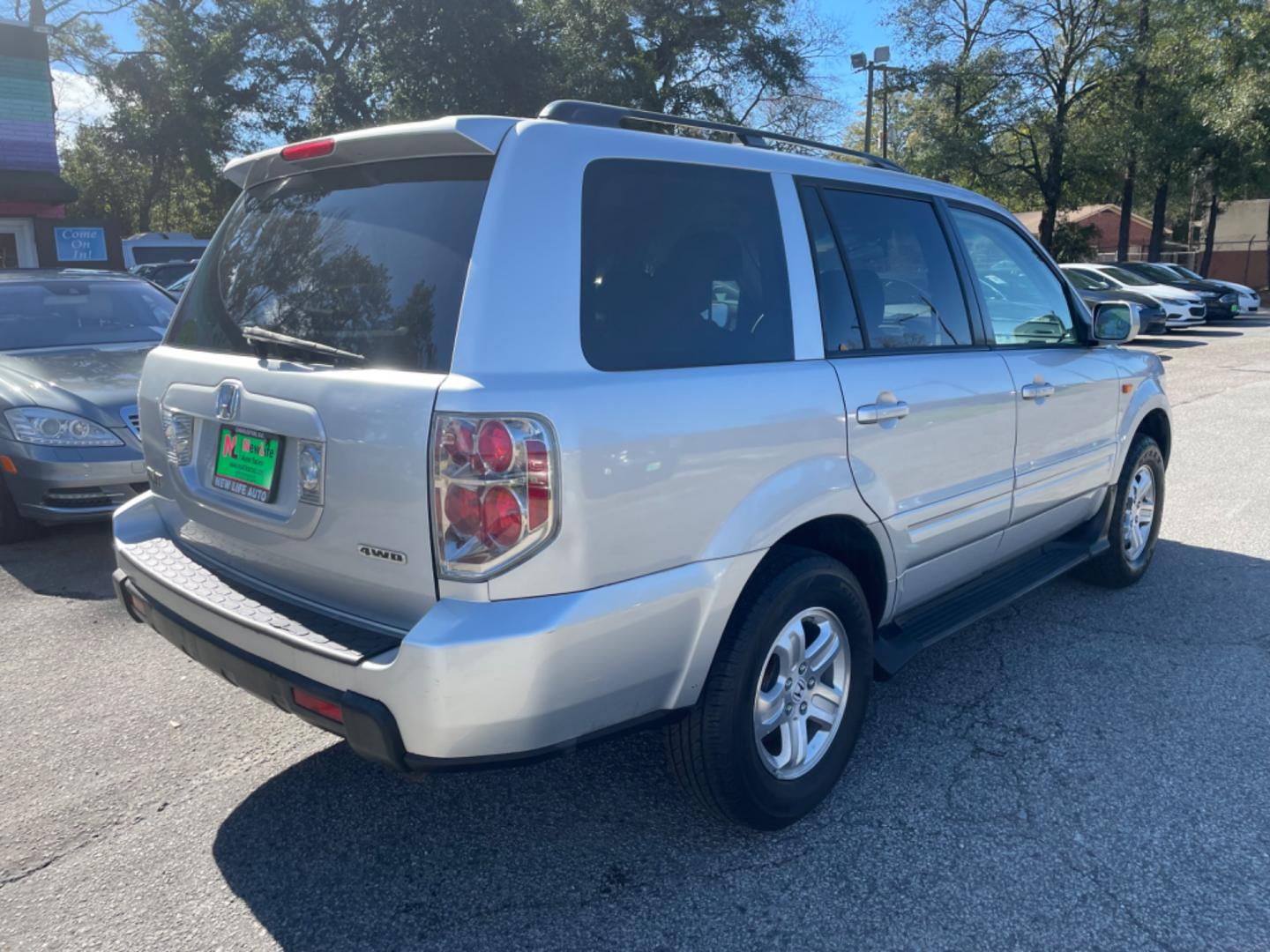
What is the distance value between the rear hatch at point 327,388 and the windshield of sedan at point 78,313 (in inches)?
163

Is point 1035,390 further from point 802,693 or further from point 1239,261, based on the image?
point 1239,261

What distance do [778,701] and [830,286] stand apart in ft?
4.29

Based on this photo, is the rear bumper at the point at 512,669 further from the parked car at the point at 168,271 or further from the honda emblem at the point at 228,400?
the parked car at the point at 168,271

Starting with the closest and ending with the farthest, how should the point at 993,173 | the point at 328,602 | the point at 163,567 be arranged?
the point at 328,602
the point at 163,567
the point at 993,173

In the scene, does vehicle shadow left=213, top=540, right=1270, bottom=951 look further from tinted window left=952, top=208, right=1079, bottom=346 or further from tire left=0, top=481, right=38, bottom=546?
tire left=0, top=481, right=38, bottom=546

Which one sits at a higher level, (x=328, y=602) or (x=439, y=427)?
(x=439, y=427)

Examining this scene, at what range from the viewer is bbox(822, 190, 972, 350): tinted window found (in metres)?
3.27

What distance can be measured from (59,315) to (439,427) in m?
5.80

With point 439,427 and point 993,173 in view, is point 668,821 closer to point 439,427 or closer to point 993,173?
point 439,427

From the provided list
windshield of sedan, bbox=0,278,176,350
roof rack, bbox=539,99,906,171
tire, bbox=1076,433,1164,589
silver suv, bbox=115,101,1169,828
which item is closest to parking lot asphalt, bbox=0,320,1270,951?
silver suv, bbox=115,101,1169,828

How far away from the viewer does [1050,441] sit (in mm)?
4125

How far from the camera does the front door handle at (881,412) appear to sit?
3025mm

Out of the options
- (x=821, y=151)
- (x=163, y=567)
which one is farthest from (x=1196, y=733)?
(x=163, y=567)

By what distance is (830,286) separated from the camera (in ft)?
10.3
